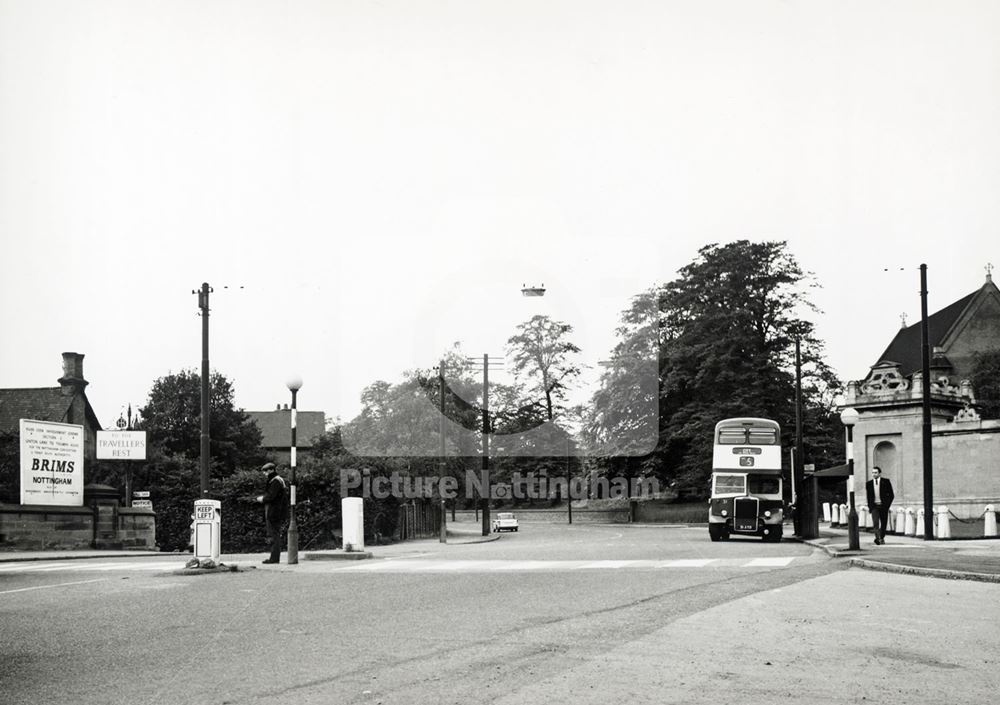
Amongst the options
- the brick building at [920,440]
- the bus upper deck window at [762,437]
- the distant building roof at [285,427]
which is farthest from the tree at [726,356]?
the distant building roof at [285,427]

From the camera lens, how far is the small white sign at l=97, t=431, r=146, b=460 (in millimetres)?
41375

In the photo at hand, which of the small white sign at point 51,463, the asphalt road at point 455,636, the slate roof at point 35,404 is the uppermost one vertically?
the slate roof at point 35,404

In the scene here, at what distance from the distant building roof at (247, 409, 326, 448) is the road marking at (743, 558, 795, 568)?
103 meters

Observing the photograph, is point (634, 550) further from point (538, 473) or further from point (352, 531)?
point (538, 473)

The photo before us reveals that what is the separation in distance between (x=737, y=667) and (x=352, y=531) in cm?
1586

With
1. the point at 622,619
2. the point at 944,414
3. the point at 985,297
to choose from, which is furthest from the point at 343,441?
the point at 622,619

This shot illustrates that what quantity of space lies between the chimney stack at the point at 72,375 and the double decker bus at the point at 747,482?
3409cm

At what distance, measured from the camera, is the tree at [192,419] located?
3511 inches

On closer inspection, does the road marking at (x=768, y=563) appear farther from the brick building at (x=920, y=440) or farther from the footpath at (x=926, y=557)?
the brick building at (x=920, y=440)

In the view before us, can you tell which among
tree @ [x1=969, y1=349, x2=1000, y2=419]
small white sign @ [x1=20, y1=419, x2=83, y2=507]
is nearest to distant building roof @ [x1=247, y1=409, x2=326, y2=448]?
tree @ [x1=969, y1=349, x2=1000, y2=419]

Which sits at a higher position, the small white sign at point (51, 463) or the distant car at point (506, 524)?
the small white sign at point (51, 463)

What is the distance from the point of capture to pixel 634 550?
2706 cm

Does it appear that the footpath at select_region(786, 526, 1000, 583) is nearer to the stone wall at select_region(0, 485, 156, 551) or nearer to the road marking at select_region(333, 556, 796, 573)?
the road marking at select_region(333, 556, 796, 573)

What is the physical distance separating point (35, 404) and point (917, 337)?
5313 cm
